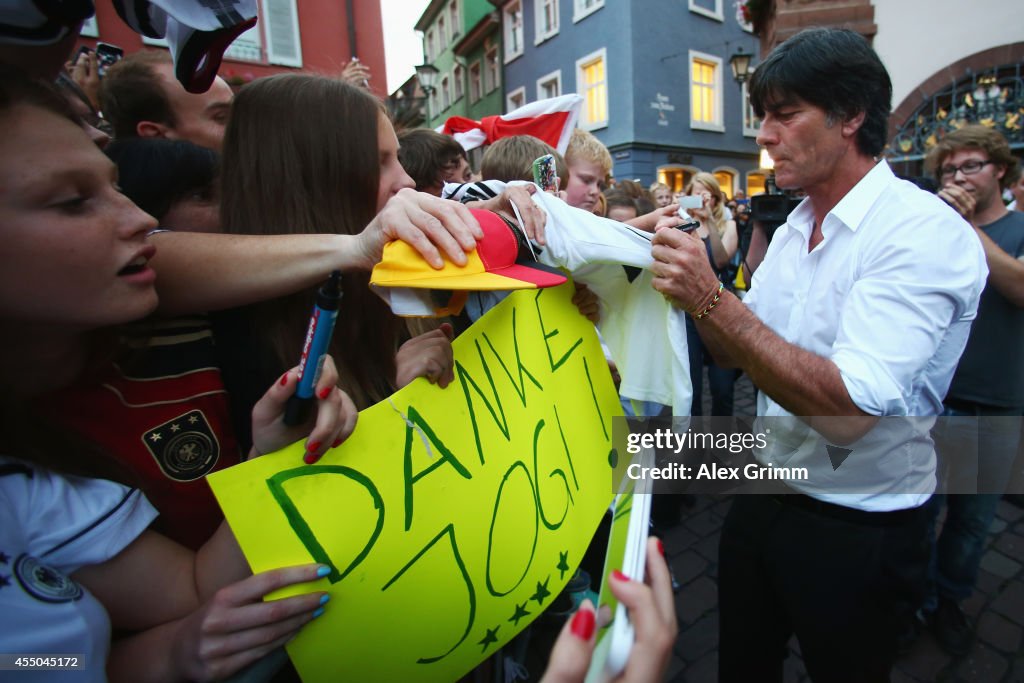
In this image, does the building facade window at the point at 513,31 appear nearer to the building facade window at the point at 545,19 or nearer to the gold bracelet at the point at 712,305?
the building facade window at the point at 545,19

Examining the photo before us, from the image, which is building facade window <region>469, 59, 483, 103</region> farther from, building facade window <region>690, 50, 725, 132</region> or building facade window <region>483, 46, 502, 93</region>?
building facade window <region>690, 50, 725, 132</region>

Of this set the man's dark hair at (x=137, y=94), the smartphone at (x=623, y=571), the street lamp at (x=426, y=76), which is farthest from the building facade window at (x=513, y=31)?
the smartphone at (x=623, y=571)

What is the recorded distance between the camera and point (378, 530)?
82cm

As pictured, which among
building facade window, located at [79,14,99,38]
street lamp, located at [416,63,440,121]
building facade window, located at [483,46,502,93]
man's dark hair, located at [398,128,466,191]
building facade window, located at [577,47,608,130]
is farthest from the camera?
building facade window, located at [483,46,502,93]

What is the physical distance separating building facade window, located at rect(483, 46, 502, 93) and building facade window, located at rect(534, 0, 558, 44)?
8.02 ft

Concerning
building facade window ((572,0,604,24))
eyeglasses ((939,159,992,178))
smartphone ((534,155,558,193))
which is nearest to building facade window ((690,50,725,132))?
building facade window ((572,0,604,24))

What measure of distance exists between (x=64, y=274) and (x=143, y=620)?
0.56 metres

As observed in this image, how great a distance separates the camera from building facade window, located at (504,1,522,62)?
17500 millimetres

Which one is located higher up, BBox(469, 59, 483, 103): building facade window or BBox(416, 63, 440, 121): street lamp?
BBox(469, 59, 483, 103): building facade window

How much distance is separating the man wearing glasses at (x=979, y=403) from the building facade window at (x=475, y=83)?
20.7m

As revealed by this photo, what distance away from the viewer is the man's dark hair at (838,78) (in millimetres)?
1345

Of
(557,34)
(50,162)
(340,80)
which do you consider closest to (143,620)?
(50,162)

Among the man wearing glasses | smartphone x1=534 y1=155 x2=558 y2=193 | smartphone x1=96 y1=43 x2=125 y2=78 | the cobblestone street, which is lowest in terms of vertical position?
the cobblestone street

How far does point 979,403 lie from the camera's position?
231 cm
